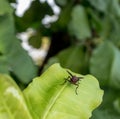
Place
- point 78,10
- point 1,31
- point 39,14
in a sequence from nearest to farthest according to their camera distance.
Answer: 1. point 1,31
2. point 78,10
3. point 39,14

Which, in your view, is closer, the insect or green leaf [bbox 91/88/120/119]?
the insect

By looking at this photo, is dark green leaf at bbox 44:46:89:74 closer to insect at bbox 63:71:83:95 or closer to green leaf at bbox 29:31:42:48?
green leaf at bbox 29:31:42:48

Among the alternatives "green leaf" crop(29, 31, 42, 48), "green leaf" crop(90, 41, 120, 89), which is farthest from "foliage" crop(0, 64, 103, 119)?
"green leaf" crop(29, 31, 42, 48)

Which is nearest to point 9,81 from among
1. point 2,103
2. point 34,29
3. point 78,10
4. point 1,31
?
point 2,103

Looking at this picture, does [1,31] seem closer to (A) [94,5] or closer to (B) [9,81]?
(B) [9,81]

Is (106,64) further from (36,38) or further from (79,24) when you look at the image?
(36,38)

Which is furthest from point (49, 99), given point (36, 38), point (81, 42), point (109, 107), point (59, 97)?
point (36, 38)
